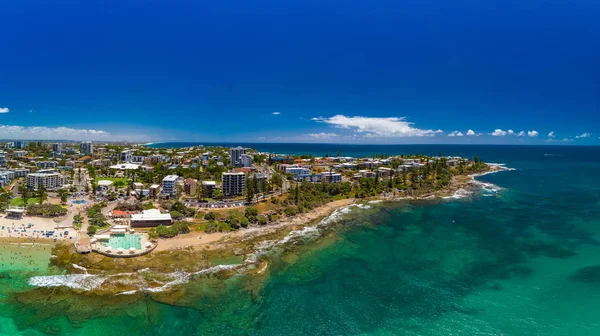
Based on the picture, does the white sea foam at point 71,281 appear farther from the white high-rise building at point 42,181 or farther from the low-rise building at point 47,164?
the low-rise building at point 47,164

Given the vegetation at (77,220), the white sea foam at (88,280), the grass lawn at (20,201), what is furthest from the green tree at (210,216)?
the grass lawn at (20,201)

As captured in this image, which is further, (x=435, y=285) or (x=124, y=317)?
(x=435, y=285)

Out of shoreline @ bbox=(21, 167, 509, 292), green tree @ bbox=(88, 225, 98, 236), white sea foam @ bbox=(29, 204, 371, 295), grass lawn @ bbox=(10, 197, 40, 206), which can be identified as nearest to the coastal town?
grass lawn @ bbox=(10, 197, 40, 206)

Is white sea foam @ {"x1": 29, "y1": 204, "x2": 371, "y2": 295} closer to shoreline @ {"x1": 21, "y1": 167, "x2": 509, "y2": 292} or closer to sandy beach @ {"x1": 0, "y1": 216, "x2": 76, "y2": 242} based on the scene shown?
shoreline @ {"x1": 21, "y1": 167, "x2": 509, "y2": 292}

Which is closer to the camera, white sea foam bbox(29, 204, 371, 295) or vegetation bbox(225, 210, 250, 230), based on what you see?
white sea foam bbox(29, 204, 371, 295)

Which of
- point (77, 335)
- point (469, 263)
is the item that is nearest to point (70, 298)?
point (77, 335)

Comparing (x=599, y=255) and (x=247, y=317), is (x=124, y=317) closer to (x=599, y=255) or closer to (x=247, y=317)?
(x=247, y=317)
